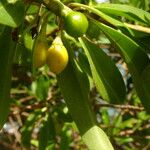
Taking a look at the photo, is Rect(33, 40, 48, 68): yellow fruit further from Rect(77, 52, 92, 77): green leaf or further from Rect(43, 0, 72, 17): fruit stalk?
Rect(77, 52, 92, 77): green leaf

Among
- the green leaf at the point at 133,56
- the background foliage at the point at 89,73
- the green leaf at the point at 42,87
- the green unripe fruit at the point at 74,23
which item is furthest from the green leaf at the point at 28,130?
the green unripe fruit at the point at 74,23

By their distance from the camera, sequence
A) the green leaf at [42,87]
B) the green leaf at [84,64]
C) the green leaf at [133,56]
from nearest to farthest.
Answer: the green leaf at [133,56] → the green leaf at [84,64] → the green leaf at [42,87]

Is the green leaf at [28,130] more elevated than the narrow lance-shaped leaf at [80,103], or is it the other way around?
the narrow lance-shaped leaf at [80,103]

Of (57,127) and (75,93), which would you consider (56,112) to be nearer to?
(57,127)

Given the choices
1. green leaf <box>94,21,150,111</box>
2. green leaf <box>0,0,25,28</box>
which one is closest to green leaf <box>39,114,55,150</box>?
green leaf <box>94,21,150,111</box>

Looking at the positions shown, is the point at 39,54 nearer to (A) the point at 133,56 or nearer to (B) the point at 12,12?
(B) the point at 12,12

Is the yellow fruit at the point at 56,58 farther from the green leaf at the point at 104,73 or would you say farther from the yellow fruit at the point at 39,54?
the green leaf at the point at 104,73
